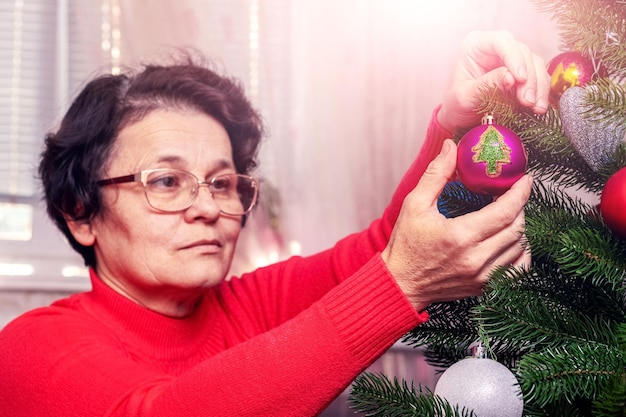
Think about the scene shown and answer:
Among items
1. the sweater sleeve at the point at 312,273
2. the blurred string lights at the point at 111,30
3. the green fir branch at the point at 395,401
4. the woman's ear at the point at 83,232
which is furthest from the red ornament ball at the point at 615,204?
the blurred string lights at the point at 111,30

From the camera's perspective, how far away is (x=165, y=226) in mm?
1211

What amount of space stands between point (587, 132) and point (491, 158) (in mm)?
98

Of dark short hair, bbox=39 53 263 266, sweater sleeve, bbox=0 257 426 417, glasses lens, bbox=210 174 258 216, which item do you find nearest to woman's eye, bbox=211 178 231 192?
glasses lens, bbox=210 174 258 216

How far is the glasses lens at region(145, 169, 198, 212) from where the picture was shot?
122 centimetres

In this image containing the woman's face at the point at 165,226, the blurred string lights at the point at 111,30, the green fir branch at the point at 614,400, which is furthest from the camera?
the blurred string lights at the point at 111,30

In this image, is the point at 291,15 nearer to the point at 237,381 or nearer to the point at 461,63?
the point at 461,63

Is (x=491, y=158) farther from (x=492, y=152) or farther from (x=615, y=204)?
(x=615, y=204)

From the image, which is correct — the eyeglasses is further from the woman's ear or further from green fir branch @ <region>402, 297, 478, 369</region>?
green fir branch @ <region>402, 297, 478, 369</region>

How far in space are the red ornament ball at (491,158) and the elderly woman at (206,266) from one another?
17 mm

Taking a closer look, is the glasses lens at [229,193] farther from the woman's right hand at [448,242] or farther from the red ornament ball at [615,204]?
the red ornament ball at [615,204]

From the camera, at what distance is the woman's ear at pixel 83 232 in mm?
1358

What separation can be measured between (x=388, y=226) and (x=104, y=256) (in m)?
0.55

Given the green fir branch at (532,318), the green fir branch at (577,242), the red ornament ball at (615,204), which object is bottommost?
the green fir branch at (532,318)

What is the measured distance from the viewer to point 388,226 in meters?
1.21
